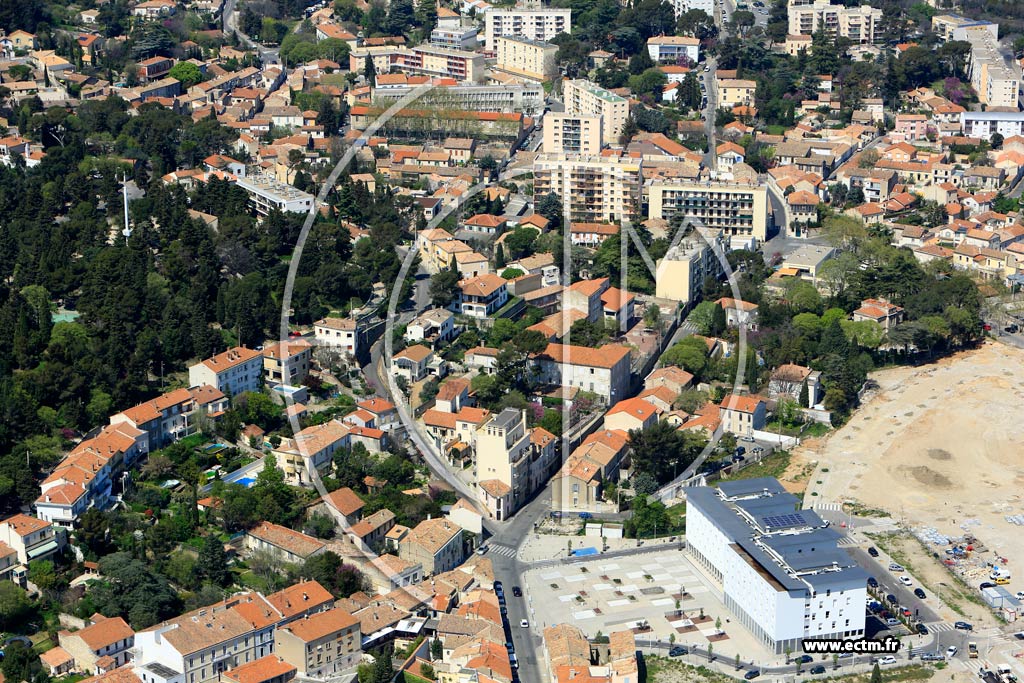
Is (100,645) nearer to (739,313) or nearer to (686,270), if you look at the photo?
(739,313)

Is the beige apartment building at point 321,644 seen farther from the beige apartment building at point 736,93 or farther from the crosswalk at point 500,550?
the beige apartment building at point 736,93

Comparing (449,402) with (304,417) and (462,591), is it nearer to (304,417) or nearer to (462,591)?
(304,417)

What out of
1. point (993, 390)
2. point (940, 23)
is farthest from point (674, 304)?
point (940, 23)

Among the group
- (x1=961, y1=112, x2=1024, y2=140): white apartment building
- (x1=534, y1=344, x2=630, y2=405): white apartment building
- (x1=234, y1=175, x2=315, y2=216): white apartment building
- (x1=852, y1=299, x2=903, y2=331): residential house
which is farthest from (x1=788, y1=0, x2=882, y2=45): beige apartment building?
(x1=534, y1=344, x2=630, y2=405): white apartment building

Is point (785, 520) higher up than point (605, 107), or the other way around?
point (605, 107)

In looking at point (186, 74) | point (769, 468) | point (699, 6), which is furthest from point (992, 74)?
point (769, 468)

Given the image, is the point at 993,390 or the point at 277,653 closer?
the point at 277,653
